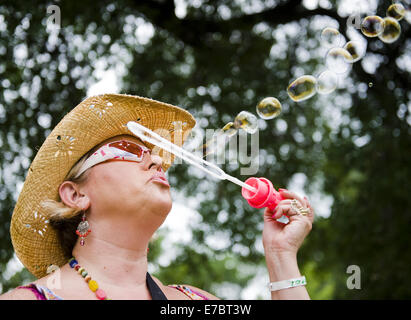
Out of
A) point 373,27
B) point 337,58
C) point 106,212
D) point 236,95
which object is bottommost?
point 106,212

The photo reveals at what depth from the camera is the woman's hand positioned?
220 cm

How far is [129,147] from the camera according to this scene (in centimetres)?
230

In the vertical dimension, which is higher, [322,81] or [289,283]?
[322,81]

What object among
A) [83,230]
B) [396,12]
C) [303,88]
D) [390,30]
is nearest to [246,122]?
[303,88]

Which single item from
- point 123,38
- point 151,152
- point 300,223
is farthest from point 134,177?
point 123,38

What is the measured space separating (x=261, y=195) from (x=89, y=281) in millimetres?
799

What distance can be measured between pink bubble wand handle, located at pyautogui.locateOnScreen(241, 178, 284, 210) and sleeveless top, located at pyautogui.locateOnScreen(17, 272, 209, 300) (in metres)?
0.54

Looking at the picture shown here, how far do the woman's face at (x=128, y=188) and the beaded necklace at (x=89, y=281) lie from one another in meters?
0.25

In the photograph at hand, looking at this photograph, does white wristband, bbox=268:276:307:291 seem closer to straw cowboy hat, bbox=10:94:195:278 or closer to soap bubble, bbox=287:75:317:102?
straw cowboy hat, bbox=10:94:195:278

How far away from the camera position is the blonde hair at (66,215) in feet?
7.34

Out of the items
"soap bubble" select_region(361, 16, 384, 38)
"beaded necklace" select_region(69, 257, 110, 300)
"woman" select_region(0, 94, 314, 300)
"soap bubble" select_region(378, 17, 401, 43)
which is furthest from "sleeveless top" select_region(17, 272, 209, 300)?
"soap bubble" select_region(378, 17, 401, 43)

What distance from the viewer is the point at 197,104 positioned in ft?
19.3

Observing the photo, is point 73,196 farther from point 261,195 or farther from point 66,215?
point 261,195

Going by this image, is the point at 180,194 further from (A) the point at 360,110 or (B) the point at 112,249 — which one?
(B) the point at 112,249
